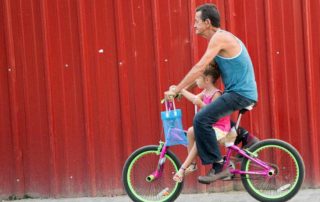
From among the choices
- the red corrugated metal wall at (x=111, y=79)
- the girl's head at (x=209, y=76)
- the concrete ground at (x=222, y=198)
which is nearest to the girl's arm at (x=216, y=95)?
the girl's head at (x=209, y=76)

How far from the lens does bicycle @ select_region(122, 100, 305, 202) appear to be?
21.0 feet

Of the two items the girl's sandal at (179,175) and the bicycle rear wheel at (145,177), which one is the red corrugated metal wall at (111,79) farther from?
the girl's sandal at (179,175)

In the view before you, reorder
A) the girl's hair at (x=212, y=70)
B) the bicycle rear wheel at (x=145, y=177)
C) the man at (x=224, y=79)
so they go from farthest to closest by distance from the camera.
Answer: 1. the bicycle rear wheel at (x=145, y=177)
2. the girl's hair at (x=212, y=70)
3. the man at (x=224, y=79)

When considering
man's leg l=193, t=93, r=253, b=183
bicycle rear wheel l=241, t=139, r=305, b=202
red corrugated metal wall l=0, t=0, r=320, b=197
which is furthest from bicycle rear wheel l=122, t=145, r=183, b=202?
red corrugated metal wall l=0, t=0, r=320, b=197

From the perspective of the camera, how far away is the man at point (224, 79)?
20.2 ft

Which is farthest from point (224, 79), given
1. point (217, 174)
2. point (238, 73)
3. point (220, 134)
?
point (217, 174)

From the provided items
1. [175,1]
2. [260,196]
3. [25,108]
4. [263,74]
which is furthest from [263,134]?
A: [25,108]

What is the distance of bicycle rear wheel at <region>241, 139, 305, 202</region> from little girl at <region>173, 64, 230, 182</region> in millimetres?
362

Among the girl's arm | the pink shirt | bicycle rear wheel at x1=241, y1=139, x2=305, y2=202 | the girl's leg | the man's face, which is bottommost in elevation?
bicycle rear wheel at x1=241, y1=139, x2=305, y2=202

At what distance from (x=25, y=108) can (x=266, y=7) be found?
10.1ft

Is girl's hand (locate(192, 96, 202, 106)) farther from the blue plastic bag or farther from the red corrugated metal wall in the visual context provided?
the red corrugated metal wall

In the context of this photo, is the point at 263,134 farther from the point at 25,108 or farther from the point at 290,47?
the point at 25,108

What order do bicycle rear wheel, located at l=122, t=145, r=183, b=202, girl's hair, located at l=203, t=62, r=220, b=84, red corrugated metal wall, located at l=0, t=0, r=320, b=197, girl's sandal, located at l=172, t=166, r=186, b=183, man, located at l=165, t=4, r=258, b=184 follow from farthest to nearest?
red corrugated metal wall, located at l=0, t=0, r=320, b=197 < bicycle rear wheel, located at l=122, t=145, r=183, b=202 < girl's sandal, located at l=172, t=166, r=186, b=183 < girl's hair, located at l=203, t=62, r=220, b=84 < man, located at l=165, t=4, r=258, b=184

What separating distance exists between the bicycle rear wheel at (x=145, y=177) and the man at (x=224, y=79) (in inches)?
20.9
